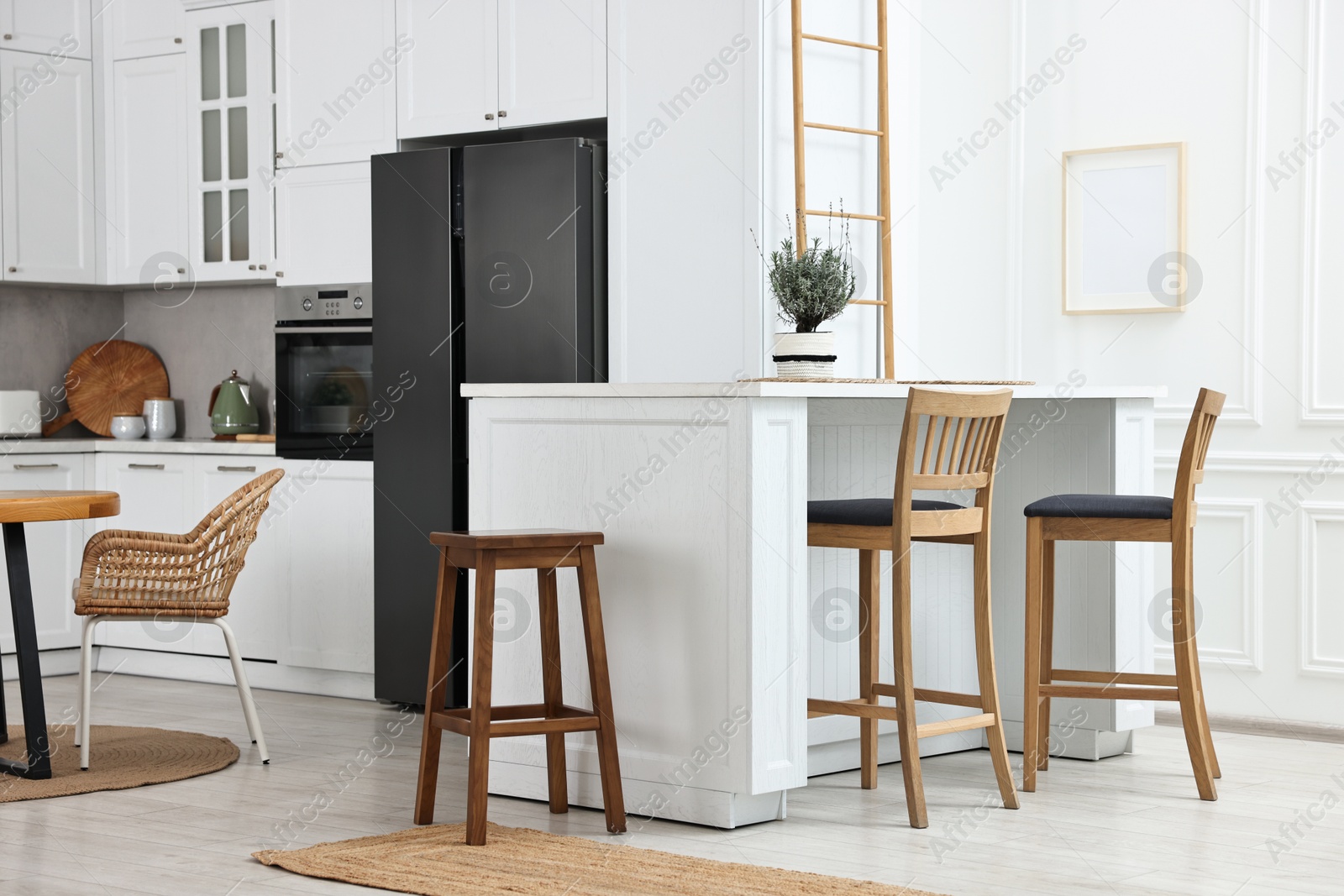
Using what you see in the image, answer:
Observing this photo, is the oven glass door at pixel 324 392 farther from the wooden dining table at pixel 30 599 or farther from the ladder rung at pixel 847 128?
the ladder rung at pixel 847 128

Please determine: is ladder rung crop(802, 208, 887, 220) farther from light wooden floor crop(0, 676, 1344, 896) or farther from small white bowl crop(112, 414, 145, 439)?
small white bowl crop(112, 414, 145, 439)

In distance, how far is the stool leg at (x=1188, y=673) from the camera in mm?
3703

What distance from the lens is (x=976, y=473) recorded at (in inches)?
139

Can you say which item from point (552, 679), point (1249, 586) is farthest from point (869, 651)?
point (1249, 586)

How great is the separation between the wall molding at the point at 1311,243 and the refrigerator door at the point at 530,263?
84.3 inches

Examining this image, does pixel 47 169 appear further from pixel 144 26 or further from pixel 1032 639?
pixel 1032 639

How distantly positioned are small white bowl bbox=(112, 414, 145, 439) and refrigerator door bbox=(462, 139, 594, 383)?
190cm

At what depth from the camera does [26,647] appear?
3.93 meters

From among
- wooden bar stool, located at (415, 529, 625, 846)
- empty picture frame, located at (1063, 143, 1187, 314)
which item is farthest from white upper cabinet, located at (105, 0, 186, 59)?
empty picture frame, located at (1063, 143, 1187, 314)

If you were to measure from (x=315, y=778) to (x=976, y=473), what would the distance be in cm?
185

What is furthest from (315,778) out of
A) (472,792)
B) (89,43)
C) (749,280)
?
(89,43)

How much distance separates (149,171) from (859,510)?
3666 mm

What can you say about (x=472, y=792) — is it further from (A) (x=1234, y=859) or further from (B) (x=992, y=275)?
(B) (x=992, y=275)

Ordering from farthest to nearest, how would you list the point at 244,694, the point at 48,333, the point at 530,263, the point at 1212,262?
the point at 48,333, the point at 1212,262, the point at 530,263, the point at 244,694
